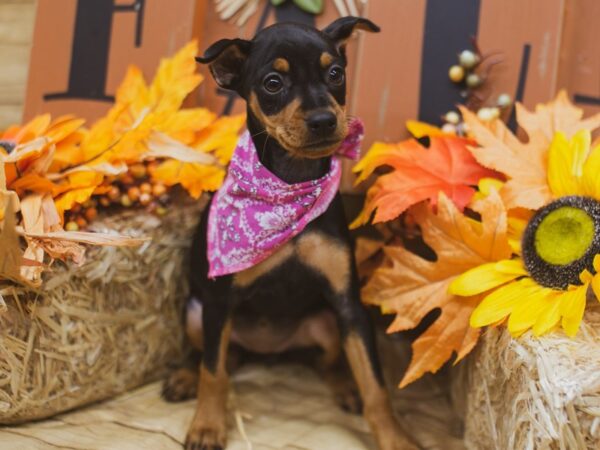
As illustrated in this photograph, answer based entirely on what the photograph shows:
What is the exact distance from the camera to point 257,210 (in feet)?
5.59

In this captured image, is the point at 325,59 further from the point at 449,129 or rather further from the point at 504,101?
the point at 504,101

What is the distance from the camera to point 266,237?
1.69 metres

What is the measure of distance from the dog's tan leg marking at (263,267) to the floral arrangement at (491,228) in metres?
0.27

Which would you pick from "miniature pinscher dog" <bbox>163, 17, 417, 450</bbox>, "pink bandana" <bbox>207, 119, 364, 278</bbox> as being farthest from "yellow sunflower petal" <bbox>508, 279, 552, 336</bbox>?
"pink bandana" <bbox>207, 119, 364, 278</bbox>

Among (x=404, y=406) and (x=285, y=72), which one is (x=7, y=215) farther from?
(x=404, y=406)

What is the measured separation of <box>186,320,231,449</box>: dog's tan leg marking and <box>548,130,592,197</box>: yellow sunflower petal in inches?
38.3

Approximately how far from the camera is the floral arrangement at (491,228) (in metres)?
1.39

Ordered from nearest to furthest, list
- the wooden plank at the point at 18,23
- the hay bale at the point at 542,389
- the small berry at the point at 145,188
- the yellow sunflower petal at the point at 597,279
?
the hay bale at the point at 542,389
the yellow sunflower petal at the point at 597,279
the small berry at the point at 145,188
the wooden plank at the point at 18,23

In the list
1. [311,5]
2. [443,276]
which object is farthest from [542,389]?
[311,5]

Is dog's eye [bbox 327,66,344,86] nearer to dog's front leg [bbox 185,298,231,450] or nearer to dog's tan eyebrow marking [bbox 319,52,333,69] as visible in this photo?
dog's tan eyebrow marking [bbox 319,52,333,69]

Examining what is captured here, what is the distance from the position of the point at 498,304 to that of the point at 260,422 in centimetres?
84

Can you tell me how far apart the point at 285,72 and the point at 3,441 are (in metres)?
1.20

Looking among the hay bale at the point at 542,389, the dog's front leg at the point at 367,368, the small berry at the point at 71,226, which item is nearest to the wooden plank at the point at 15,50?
the small berry at the point at 71,226

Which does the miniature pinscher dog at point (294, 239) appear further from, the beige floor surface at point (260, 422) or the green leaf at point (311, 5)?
the green leaf at point (311, 5)
